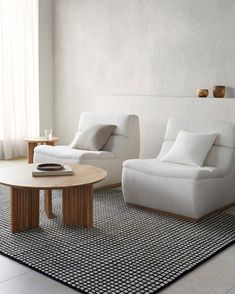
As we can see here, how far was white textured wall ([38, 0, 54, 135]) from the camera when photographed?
6605 millimetres

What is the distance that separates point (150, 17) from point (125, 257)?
3.67 metres

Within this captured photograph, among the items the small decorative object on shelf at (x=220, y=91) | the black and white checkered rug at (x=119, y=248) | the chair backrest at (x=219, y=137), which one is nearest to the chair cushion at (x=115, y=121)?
the chair backrest at (x=219, y=137)

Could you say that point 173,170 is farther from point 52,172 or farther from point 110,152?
point 110,152

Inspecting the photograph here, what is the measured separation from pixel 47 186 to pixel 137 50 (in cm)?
319

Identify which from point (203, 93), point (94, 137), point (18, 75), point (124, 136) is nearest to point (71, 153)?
point (94, 137)

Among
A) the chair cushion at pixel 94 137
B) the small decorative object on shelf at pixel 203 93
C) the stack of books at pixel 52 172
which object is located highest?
the small decorative object on shelf at pixel 203 93

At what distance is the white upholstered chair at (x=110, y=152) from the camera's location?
439 cm

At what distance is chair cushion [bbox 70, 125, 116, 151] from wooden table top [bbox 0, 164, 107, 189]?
107 centimetres

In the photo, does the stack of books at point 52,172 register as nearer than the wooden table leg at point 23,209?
No

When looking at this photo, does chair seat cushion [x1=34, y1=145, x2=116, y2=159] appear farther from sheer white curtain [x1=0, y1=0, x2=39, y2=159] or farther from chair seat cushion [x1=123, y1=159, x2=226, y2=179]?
sheer white curtain [x1=0, y1=0, x2=39, y2=159]

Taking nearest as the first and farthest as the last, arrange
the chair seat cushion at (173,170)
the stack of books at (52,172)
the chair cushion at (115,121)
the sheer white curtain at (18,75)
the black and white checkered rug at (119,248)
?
the black and white checkered rug at (119,248)
the stack of books at (52,172)
the chair seat cushion at (173,170)
the chair cushion at (115,121)
the sheer white curtain at (18,75)

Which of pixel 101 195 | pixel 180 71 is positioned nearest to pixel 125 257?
pixel 101 195

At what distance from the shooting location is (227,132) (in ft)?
12.8

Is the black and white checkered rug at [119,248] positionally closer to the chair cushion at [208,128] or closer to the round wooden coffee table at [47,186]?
the round wooden coffee table at [47,186]
